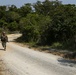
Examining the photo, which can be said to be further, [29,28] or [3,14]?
[3,14]

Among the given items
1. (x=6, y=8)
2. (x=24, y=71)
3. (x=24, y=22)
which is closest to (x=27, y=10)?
(x=6, y=8)

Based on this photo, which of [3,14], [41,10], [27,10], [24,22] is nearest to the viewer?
[24,22]

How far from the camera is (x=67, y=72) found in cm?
1348

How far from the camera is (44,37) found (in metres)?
33.0

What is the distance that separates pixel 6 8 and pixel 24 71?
101 meters

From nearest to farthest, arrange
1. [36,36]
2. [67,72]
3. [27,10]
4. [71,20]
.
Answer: [67,72], [71,20], [36,36], [27,10]

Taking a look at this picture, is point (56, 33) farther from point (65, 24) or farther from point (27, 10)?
point (27, 10)

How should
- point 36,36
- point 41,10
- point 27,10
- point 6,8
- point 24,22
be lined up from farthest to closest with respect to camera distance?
point 6,8 → point 27,10 → point 41,10 → point 24,22 → point 36,36

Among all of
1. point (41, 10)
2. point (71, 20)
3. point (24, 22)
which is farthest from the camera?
point (41, 10)

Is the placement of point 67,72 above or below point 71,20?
below

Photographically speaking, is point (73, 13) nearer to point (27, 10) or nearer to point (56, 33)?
point (56, 33)

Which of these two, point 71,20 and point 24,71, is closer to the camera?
point 24,71

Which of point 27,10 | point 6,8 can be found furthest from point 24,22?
point 6,8

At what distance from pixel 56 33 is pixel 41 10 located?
56.1 metres
